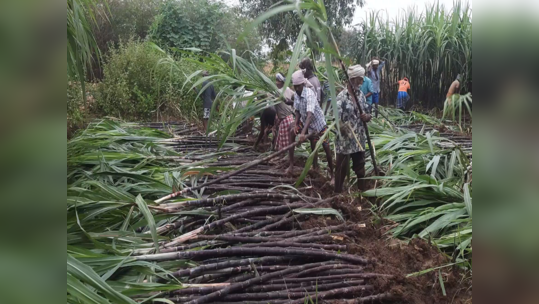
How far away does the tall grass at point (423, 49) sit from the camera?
10.0 metres

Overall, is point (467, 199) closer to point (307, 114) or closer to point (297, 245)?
point (297, 245)

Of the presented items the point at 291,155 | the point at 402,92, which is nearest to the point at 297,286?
the point at 291,155

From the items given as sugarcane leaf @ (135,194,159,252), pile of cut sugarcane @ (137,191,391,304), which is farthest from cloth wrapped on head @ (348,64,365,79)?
sugarcane leaf @ (135,194,159,252)

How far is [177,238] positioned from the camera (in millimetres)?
2537

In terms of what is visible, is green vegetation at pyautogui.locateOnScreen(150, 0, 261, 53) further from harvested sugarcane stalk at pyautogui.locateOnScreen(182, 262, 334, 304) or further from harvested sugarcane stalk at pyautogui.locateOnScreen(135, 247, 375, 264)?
harvested sugarcane stalk at pyautogui.locateOnScreen(182, 262, 334, 304)

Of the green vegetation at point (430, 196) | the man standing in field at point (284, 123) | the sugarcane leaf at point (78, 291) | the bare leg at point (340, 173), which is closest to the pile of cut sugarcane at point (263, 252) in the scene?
the green vegetation at point (430, 196)

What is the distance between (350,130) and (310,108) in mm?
677

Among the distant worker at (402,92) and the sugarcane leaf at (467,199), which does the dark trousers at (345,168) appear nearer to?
the sugarcane leaf at (467,199)

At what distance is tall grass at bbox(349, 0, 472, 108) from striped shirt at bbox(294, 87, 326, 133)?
6212 millimetres

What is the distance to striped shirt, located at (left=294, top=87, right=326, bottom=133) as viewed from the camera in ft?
14.5
